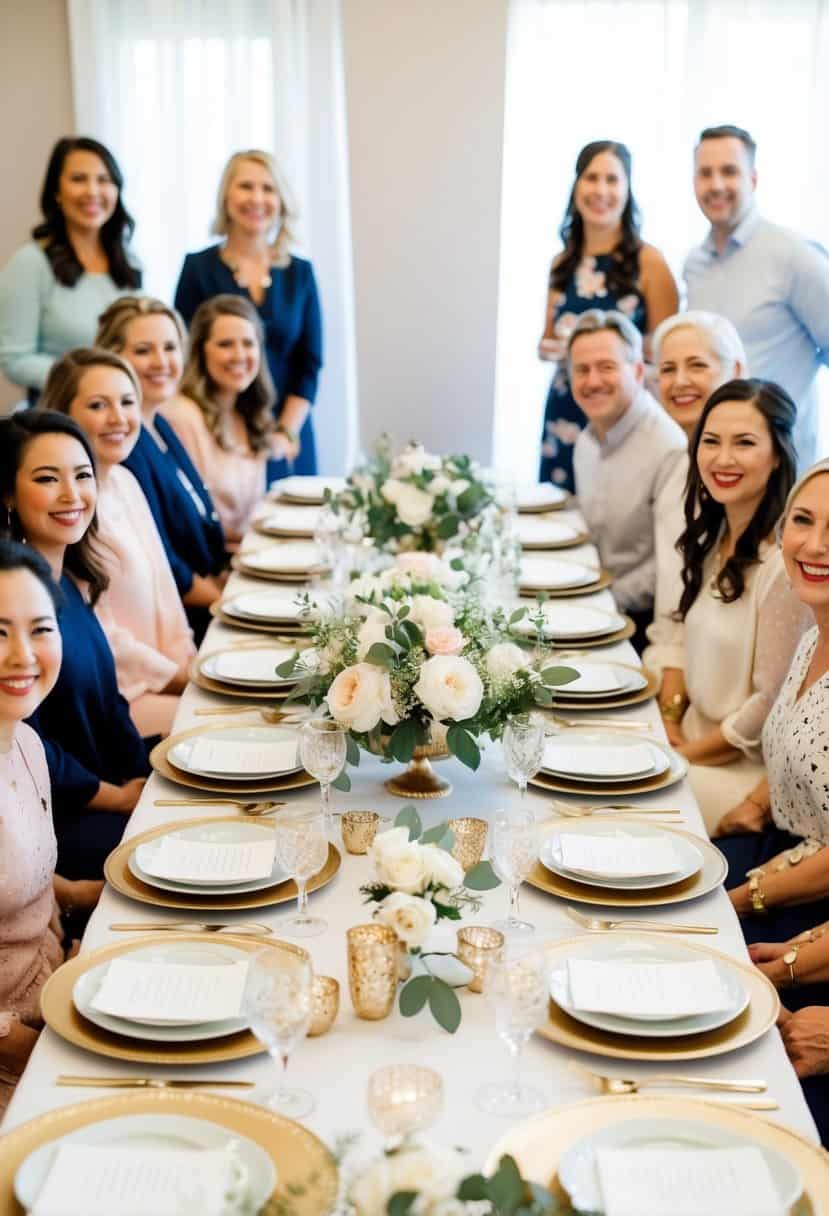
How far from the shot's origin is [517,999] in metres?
1.30

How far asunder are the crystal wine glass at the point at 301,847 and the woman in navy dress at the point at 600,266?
3.11 metres

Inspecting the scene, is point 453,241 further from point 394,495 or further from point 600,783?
point 600,783

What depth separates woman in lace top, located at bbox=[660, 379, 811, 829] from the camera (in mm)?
2633

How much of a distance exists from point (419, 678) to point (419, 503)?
1.23 m

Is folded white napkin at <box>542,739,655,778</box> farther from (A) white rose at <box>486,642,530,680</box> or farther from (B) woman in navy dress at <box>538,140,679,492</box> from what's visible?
(B) woman in navy dress at <box>538,140,679,492</box>

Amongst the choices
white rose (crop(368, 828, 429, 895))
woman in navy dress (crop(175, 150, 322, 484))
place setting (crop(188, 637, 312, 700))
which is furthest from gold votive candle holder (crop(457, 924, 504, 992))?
woman in navy dress (crop(175, 150, 322, 484))

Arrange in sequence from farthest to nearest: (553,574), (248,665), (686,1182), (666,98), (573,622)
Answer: (666,98), (553,574), (573,622), (248,665), (686,1182)

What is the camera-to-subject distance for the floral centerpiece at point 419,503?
3111mm

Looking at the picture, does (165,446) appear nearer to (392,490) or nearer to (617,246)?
(392,490)

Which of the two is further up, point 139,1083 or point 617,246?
point 617,246

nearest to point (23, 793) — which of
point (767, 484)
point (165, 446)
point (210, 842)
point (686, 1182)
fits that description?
point (210, 842)

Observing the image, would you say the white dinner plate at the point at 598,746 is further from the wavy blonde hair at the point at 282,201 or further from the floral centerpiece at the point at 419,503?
the wavy blonde hair at the point at 282,201

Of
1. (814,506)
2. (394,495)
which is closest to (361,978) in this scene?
(814,506)

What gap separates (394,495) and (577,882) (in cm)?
146
